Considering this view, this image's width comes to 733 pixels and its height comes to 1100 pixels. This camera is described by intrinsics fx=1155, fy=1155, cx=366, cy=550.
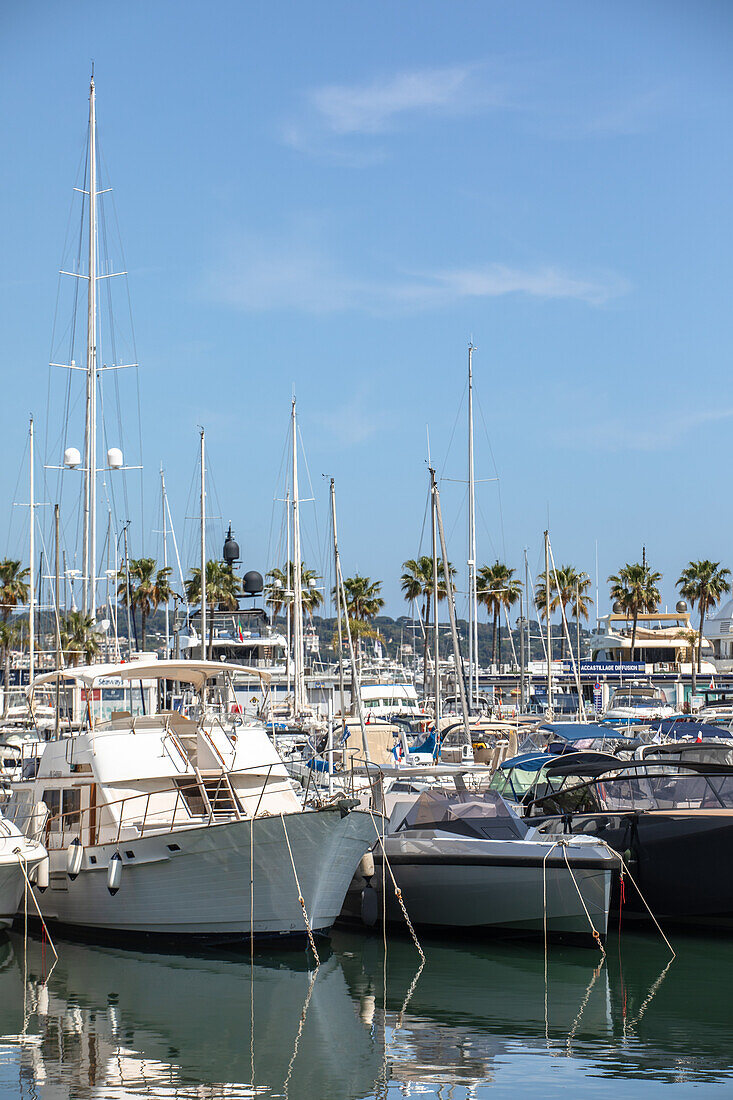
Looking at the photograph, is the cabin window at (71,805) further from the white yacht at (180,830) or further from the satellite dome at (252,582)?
the satellite dome at (252,582)

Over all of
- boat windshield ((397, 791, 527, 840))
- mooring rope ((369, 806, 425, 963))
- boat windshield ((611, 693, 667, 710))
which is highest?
boat windshield ((397, 791, 527, 840))

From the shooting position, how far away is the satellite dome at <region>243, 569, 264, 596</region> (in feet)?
251

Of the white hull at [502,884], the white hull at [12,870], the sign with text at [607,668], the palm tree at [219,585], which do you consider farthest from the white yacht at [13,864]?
the sign with text at [607,668]

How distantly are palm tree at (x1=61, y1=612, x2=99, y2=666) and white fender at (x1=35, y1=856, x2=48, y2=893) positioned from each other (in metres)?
8.07

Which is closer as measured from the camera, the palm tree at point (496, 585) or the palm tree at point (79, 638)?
the palm tree at point (79, 638)

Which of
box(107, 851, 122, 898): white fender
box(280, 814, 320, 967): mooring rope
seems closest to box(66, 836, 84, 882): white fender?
box(107, 851, 122, 898): white fender

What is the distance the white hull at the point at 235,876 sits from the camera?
16938 millimetres

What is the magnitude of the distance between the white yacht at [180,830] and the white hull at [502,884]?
1.05 m

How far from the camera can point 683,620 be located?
114 meters

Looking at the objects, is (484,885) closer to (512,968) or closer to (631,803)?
(512,968)

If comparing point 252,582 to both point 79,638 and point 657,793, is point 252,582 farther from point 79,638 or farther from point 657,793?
point 657,793

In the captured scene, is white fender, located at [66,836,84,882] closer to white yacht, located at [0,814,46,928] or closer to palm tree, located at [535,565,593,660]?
white yacht, located at [0,814,46,928]

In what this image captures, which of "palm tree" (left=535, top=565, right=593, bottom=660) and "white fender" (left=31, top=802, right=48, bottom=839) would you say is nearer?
"white fender" (left=31, top=802, right=48, bottom=839)

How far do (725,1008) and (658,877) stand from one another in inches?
139
